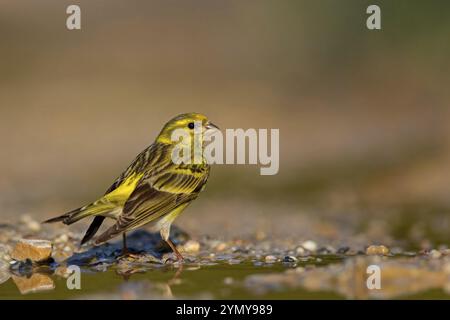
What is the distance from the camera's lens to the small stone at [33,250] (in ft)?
28.9

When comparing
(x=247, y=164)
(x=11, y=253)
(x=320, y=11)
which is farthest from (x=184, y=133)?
(x=320, y=11)

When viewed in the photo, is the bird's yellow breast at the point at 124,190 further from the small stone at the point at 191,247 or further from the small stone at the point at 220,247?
the small stone at the point at 220,247

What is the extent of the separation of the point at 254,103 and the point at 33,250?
1647 cm

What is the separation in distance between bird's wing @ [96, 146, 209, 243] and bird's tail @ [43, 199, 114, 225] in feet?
0.68

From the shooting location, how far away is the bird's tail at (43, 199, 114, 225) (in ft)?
28.0

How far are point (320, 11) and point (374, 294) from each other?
60.5ft

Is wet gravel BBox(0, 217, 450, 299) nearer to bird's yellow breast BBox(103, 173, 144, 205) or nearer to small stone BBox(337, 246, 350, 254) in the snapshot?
small stone BBox(337, 246, 350, 254)

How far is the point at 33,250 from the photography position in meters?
8.82

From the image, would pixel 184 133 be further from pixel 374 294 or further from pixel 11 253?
pixel 374 294

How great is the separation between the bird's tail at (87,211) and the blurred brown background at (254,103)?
3.10 m

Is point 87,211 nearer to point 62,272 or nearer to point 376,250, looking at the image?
point 62,272

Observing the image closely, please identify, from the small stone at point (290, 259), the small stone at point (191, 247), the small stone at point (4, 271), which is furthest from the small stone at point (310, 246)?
the small stone at point (4, 271)

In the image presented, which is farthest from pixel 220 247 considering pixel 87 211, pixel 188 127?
pixel 87 211

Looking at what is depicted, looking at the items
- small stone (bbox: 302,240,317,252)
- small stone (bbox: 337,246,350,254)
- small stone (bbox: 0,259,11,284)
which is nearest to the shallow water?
small stone (bbox: 0,259,11,284)
